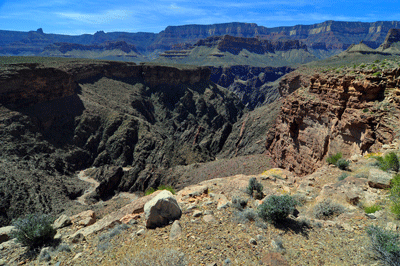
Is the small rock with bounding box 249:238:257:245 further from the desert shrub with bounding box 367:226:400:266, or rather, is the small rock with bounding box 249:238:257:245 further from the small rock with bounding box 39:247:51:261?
the small rock with bounding box 39:247:51:261

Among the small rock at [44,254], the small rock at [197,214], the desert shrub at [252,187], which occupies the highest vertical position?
the small rock at [197,214]

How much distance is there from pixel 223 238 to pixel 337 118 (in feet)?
58.9

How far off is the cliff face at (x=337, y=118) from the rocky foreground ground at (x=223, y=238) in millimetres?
8094

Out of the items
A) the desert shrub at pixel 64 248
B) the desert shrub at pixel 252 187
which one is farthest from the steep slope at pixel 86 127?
the desert shrub at pixel 252 187

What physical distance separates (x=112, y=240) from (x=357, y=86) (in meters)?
20.1

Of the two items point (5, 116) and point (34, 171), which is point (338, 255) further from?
point (5, 116)

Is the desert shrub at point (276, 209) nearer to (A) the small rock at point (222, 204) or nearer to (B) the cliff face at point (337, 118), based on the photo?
(A) the small rock at point (222, 204)

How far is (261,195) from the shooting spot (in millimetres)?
10484

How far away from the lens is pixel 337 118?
19.6 metres

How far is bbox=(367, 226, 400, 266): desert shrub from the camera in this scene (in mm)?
4984

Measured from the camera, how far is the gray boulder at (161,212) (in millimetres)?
7633

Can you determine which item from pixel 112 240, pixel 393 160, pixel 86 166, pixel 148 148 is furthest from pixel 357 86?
pixel 86 166

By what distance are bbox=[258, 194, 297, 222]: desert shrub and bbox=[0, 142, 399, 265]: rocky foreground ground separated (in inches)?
11.3

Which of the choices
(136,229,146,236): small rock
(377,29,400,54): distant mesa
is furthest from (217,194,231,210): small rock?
(377,29,400,54): distant mesa
